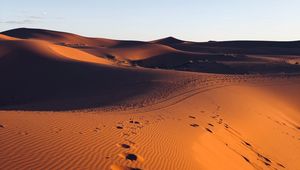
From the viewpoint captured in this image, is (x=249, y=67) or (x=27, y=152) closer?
(x=27, y=152)

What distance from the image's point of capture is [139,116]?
1398 centimetres

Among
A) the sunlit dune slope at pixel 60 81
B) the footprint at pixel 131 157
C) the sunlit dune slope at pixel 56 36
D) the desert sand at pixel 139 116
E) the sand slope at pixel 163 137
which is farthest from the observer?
the sunlit dune slope at pixel 56 36

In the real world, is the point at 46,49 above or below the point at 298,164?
above

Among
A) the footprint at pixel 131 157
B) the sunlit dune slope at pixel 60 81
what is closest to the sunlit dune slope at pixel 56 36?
the sunlit dune slope at pixel 60 81

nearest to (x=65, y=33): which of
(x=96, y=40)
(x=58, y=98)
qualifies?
(x=96, y=40)

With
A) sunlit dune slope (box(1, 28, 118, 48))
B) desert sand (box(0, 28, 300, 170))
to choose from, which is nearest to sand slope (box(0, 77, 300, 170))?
desert sand (box(0, 28, 300, 170))

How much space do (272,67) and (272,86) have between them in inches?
425

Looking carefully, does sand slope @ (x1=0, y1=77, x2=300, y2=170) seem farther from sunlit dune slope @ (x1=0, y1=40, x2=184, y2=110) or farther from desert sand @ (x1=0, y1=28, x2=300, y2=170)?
sunlit dune slope @ (x1=0, y1=40, x2=184, y2=110)

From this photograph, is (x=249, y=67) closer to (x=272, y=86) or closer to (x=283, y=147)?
(x=272, y=86)

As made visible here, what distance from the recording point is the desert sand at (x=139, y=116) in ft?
29.2

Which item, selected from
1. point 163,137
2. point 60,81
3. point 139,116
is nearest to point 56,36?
point 60,81

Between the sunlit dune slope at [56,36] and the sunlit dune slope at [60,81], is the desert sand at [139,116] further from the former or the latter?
the sunlit dune slope at [56,36]

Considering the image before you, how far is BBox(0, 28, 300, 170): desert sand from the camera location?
29.2 feet

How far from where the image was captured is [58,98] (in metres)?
Answer: 21.7
